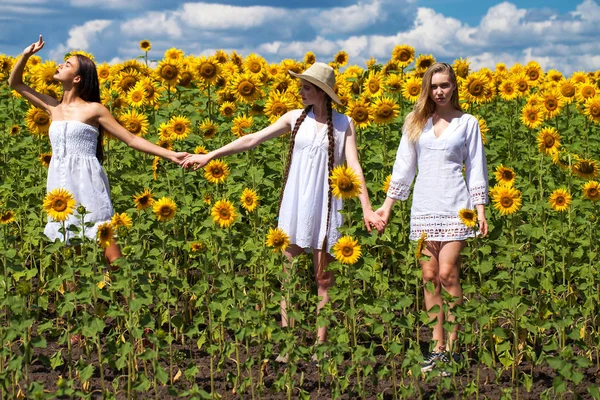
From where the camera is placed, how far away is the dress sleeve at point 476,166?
5.72m

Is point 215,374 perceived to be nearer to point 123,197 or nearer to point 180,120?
point 123,197

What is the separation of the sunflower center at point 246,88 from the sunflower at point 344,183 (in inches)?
164

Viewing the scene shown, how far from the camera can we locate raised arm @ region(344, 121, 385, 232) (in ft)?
18.7

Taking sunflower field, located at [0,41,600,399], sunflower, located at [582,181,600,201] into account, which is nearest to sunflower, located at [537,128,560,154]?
sunflower field, located at [0,41,600,399]

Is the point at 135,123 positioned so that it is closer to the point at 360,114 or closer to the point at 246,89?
the point at 246,89

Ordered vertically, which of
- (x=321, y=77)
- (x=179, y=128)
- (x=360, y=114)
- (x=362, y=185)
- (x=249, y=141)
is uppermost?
(x=321, y=77)

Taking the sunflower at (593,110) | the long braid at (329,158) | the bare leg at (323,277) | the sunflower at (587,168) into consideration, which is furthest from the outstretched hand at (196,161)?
the sunflower at (593,110)

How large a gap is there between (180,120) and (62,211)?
2438mm

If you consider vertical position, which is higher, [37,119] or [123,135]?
[37,119]

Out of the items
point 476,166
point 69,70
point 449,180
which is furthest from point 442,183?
point 69,70

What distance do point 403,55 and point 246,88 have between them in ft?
7.77

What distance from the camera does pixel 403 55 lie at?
1099cm

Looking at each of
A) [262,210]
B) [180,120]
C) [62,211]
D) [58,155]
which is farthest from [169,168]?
[62,211]

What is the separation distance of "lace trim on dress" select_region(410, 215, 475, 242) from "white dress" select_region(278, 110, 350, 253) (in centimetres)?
56
